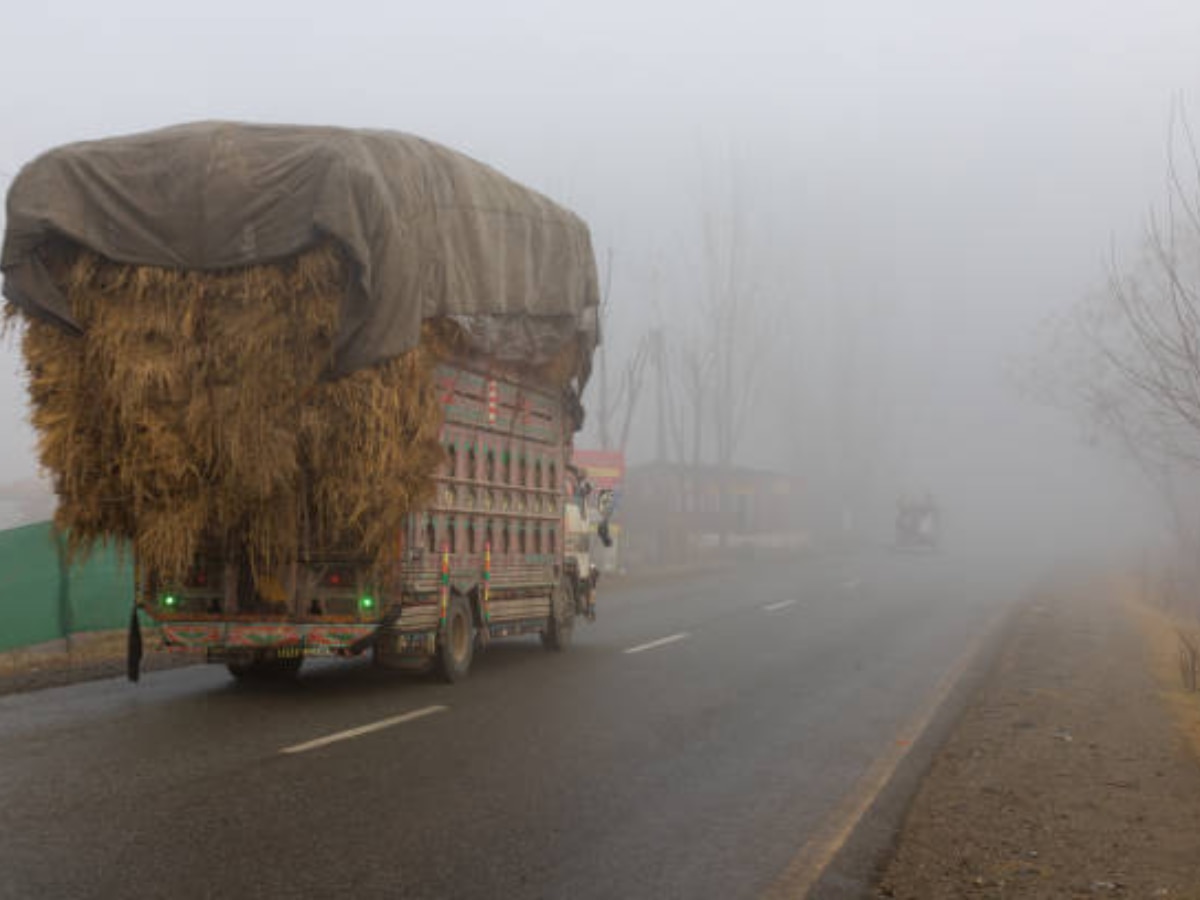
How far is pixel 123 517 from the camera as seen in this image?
9.39 metres

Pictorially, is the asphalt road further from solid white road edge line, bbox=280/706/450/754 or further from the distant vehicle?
the distant vehicle

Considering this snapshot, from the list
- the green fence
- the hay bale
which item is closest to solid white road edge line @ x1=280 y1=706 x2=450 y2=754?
the hay bale

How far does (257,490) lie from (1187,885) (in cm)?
671

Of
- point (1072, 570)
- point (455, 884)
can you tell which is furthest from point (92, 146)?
point (1072, 570)

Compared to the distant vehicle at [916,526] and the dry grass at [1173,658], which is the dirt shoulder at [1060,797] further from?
the distant vehicle at [916,526]

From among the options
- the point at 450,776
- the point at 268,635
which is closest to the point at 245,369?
the point at 268,635

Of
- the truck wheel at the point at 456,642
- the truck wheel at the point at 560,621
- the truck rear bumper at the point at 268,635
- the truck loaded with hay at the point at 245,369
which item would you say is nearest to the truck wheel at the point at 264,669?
the truck loaded with hay at the point at 245,369

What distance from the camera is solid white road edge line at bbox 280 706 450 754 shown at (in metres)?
7.85

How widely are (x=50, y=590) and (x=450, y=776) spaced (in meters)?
7.74

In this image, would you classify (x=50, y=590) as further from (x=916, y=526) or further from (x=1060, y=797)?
(x=916, y=526)

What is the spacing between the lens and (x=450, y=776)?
23.6 ft

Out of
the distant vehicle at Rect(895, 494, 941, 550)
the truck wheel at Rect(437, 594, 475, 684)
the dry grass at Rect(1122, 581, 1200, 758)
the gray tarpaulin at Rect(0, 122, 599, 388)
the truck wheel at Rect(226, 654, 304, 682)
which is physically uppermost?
the gray tarpaulin at Rect(0, 122, 599, 388)

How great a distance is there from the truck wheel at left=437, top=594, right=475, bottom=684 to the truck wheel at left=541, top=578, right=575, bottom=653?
259cm

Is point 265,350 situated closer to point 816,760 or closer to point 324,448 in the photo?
point 324,448
